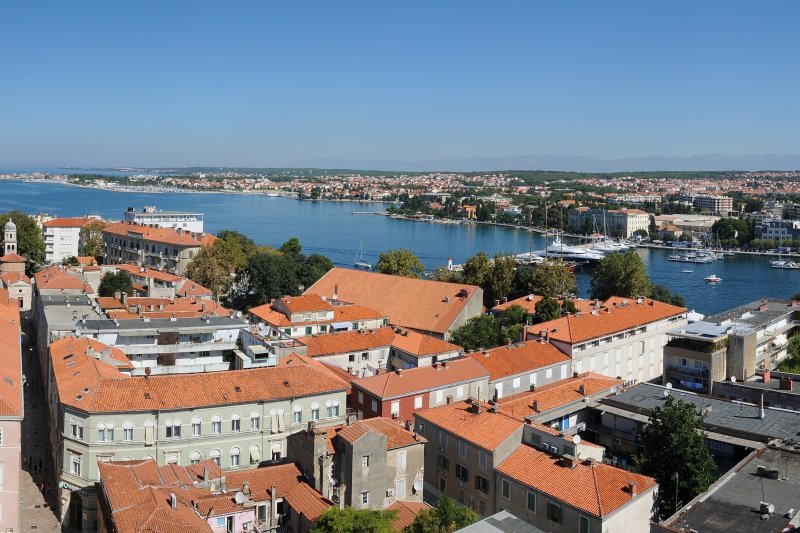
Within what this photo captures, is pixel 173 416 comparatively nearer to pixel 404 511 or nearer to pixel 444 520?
pixel 404 511

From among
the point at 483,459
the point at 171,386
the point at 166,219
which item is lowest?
the point at 483,459

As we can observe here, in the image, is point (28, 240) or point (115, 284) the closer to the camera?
point (115, 284)

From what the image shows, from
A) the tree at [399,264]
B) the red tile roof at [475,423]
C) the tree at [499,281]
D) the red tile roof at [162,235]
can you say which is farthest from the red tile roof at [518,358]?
the red tile roof at [162,235]

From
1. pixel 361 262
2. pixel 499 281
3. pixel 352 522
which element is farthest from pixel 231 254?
pixel 352 522

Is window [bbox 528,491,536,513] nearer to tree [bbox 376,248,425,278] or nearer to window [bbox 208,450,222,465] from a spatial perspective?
window [bbox 208,450,222,465]

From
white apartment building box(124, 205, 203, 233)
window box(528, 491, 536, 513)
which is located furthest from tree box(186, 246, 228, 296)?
window box(528, 491, 536, 513)

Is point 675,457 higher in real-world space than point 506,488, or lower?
higher

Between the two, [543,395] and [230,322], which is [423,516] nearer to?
[543,395]
